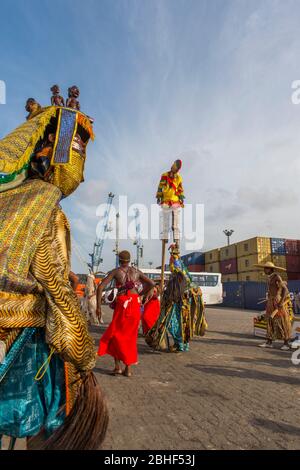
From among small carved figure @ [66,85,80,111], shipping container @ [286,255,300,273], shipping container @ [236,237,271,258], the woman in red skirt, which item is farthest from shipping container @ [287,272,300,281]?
small carved figure @ [66,85,80,111]

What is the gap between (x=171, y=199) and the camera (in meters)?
8.08

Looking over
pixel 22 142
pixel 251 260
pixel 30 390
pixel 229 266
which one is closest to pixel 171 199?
pixel 22 142

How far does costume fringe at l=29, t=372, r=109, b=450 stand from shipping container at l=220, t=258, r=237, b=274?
32893 millimetres

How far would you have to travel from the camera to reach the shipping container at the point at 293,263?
30091 millimetres

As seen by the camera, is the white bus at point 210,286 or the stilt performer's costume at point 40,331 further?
the white bus at point 210,286

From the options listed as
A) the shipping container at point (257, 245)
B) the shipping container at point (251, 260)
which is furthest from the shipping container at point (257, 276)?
the shipping container at point (257, 245)

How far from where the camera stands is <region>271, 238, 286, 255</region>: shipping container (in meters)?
30.1

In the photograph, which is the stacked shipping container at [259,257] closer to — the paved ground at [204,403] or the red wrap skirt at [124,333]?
the paved ground at [204,403]

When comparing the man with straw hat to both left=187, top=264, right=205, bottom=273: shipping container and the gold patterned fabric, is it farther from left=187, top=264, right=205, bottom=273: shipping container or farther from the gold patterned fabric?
left=187, top=264, right=205, bottom=273: shipping container

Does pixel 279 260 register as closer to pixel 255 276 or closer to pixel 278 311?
pixel 255 276

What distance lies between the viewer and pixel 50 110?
225 centimetres

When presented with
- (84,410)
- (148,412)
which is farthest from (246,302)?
(84,410)

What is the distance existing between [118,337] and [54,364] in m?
3.15

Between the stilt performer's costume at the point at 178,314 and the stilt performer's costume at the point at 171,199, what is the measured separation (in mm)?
780
